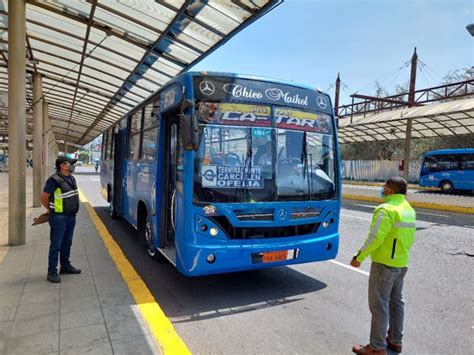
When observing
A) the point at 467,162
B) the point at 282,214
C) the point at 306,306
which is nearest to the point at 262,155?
the point at 282,214

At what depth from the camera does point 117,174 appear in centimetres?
966

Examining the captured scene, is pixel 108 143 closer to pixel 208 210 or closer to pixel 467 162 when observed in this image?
pixel 208 210

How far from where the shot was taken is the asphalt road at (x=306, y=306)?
365cm

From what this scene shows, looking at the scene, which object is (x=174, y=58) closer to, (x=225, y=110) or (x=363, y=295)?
(x=225, y=110)

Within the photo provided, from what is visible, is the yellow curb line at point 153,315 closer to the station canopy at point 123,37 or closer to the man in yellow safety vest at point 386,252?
the man in yellow safety vest at point 386,252

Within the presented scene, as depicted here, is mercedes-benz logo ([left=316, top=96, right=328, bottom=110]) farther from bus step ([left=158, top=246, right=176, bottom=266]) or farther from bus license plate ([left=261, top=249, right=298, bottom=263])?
bus step ([left=158, top=246, right=176, bottom=266])

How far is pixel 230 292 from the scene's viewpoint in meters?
5.04

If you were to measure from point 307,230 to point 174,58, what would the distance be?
6.26 m

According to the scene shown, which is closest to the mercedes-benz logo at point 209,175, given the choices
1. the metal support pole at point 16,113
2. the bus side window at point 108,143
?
the metal support pole at point 16,113

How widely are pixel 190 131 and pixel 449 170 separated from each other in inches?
958

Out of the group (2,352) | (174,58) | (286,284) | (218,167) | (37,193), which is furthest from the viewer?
(37,193)

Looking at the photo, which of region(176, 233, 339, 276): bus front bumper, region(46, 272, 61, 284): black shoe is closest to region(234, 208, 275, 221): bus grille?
region(176, 233, 339, 276): bus front bumper

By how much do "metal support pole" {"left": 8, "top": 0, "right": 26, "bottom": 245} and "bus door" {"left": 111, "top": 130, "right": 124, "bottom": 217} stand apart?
2.63m

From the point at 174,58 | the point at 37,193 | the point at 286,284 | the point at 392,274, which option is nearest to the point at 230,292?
the point at 286,284
